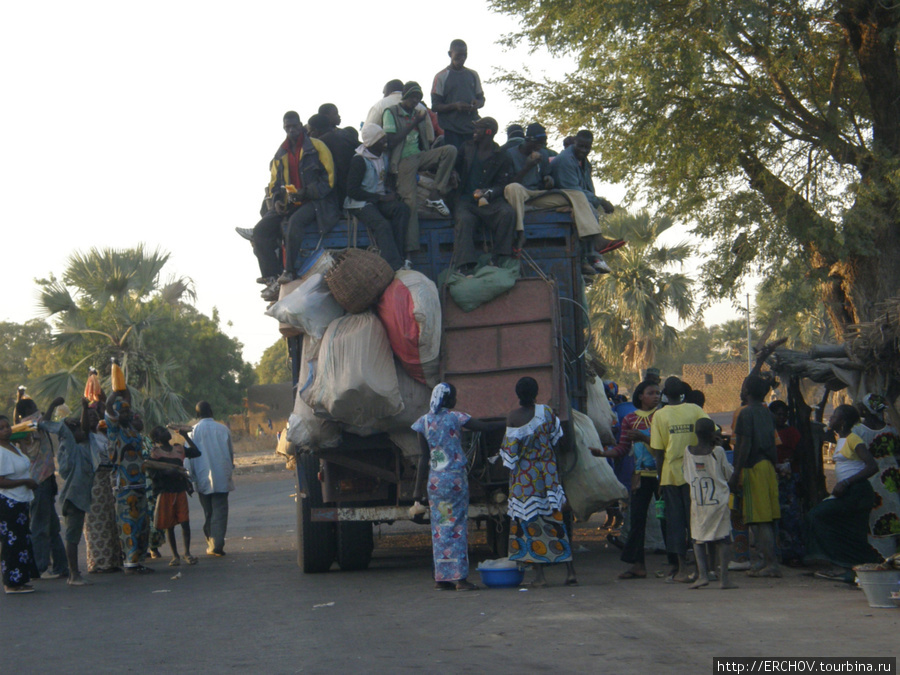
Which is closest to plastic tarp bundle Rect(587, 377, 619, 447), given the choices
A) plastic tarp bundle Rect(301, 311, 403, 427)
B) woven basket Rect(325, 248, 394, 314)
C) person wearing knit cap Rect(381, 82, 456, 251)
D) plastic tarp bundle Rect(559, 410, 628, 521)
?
plastic tarp bundle Rect(559, 410, 628, 521)

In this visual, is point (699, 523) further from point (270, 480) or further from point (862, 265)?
point (270, 480)

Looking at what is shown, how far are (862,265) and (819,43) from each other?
3.16m

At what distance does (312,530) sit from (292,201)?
3077mm

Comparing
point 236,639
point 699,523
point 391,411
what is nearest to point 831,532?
point 699,523

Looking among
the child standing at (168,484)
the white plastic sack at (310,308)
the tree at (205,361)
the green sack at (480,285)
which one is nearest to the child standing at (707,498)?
the green sack at (480,285)

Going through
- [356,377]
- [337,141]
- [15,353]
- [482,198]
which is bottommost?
[356,377]

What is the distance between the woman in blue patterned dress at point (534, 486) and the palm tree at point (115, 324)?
16563 millimetres

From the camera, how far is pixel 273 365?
73.9m

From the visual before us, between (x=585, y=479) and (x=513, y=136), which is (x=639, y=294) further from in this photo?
(x=585, y=479)

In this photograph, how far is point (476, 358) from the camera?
29.4 ft

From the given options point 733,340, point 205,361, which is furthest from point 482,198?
point 733,340

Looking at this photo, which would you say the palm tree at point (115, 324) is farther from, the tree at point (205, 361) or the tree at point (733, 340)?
the tree at point (733, 340)

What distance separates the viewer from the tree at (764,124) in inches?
533

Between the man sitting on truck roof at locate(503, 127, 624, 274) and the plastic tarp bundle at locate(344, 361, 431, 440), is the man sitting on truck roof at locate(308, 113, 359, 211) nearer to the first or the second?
the man sitting on truck roof at locate(503, 127, 624, 274)
